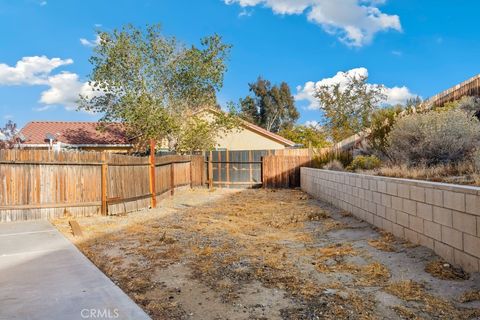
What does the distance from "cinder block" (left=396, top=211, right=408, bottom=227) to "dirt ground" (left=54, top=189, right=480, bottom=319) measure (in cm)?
31

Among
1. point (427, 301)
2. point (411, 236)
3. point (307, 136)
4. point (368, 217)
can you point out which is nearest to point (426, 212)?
point (411, 236)

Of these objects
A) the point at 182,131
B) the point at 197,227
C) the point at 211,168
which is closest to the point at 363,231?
the point at 197,227

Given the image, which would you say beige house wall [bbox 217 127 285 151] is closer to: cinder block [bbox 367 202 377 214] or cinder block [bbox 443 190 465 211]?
cinder block [bbox 367 202 377 214]

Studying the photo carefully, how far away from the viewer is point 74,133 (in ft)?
76.7

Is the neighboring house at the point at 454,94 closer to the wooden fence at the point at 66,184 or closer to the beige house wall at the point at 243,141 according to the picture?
the wooden fence at the point at 66,184

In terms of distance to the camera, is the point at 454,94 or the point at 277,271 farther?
the point at 454,94

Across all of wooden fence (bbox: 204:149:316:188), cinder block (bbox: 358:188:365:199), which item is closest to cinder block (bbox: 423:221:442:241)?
cinder block (bbox: 358:188:365:199)

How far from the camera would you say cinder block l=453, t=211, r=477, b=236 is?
4.39 metres

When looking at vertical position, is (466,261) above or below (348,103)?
below

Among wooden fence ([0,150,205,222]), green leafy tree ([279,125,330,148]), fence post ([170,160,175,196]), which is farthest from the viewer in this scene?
green leafy tree ([279,125,330,148])

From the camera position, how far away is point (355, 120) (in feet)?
77.8

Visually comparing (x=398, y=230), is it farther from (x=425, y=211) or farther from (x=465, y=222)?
(x=465, y=222)

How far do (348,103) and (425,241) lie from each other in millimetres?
19756

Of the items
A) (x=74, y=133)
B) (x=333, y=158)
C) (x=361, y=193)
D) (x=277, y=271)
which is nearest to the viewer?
(x=277, y=271)
